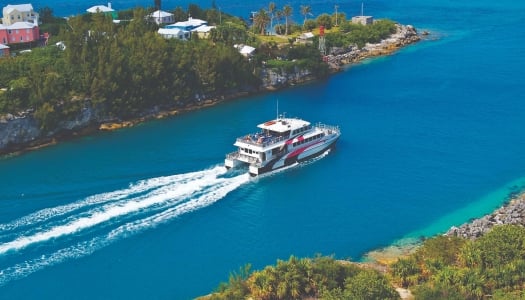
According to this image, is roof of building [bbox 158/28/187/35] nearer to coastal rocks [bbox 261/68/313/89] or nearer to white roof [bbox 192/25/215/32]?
white roof [bbox 192/25/215/32]

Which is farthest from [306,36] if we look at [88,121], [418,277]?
[418,277]

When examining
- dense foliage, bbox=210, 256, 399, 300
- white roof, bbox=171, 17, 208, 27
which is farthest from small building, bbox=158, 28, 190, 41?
dense foliage, bbox=210, 256, 399, 300

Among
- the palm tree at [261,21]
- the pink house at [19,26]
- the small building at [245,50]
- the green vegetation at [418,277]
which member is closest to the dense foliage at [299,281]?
the green vegetation at [418,277]

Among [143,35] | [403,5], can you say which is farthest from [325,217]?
[403,5]

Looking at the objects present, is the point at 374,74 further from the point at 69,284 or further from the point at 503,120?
the point at 69,284

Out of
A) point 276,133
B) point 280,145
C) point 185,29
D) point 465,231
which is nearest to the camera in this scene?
point 465,231

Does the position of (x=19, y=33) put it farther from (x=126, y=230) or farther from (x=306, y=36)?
(x=126, y=230)
